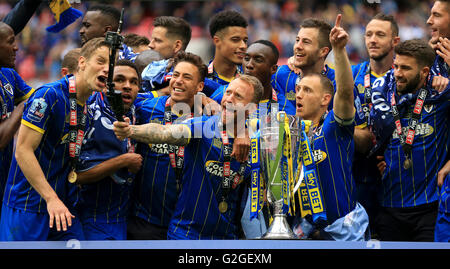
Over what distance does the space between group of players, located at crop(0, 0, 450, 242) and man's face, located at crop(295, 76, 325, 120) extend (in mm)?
10

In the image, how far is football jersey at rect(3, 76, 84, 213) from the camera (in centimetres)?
473

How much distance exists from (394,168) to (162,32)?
9.19 ft

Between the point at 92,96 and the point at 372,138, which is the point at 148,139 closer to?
A: the point at 92,96

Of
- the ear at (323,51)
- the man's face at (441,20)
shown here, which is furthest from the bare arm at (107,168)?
the man's face at (441,20)

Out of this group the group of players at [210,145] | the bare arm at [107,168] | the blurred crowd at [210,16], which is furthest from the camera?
the blurred crowd at [210,16]

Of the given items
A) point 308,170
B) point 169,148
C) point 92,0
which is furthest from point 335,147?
point 92,0

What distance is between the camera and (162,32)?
23.3ft

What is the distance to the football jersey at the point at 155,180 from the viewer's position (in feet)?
17.8

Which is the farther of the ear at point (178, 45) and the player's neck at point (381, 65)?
the ear at point (178, 45)

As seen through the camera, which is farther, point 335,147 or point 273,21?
point 273,21

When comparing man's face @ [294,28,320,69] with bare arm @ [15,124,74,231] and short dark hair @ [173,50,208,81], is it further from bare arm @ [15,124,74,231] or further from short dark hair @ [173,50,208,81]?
bare arm @ [15,124,74,231]

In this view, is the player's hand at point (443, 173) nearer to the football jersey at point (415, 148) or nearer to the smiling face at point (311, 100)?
the football jersey at point (415, 148)

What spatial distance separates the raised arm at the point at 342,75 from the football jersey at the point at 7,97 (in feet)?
8.08

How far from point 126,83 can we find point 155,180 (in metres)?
0.76
